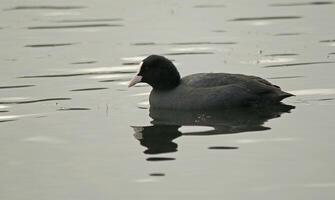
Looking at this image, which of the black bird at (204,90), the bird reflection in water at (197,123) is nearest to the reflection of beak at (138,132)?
the bird reflection in water at (197,123)

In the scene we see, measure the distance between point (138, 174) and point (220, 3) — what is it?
540 inches

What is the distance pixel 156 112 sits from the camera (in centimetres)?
1398

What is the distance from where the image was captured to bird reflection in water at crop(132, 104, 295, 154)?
1201cm

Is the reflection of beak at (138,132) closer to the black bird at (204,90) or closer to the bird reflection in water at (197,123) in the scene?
the bird reflection in water at (197,123)

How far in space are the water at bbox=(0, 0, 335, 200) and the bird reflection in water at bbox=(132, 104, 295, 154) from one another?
0.09 ft

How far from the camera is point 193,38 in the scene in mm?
19750

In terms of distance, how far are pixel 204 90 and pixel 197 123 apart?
38.3 inches

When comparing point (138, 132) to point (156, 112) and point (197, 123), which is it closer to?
point (197, 123)

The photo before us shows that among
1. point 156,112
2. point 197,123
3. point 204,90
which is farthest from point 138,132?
point 204,90

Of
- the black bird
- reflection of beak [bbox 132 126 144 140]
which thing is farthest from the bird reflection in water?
the black bird

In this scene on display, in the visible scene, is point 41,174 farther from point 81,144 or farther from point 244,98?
point 244,98

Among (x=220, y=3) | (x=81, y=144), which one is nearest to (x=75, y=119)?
(x=81, y=144)

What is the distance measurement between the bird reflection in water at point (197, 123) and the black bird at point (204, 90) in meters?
0.12

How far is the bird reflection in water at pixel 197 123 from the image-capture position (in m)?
12.0
